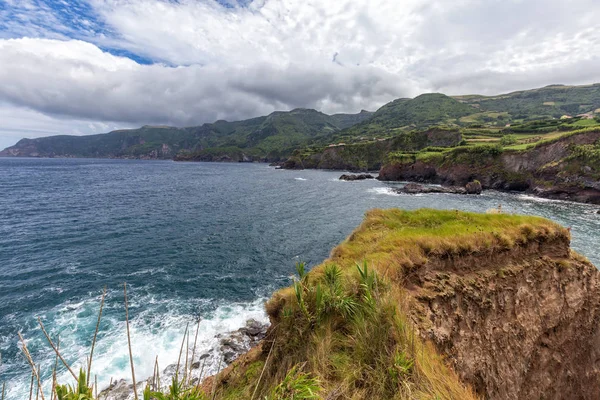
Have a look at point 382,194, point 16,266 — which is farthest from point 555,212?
point 16,266

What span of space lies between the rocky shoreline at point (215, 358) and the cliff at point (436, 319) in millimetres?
4083

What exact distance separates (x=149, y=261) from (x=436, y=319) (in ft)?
92.3

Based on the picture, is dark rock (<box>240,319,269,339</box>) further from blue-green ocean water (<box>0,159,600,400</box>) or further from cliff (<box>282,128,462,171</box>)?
cliff (<box>282,128,462,171</box>)

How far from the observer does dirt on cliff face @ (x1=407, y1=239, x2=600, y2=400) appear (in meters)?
10.8

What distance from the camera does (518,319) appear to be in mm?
12938

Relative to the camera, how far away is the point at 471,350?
1086cm

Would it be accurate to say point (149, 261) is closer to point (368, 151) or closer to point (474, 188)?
point (474, 188)

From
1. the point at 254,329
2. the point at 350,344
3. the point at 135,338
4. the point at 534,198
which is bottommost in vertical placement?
the point at 534,198

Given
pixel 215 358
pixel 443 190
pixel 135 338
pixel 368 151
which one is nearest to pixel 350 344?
pixel 215 358

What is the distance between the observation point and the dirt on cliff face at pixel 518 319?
10.8m

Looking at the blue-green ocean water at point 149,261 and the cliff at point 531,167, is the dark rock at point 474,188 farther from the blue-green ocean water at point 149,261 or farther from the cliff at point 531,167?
the blue-green ocean water at point 149,261

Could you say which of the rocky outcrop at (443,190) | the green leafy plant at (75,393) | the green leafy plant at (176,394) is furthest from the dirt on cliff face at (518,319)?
the rocky outcrop at (443,190)

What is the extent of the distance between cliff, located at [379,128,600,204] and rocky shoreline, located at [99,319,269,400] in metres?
76.1

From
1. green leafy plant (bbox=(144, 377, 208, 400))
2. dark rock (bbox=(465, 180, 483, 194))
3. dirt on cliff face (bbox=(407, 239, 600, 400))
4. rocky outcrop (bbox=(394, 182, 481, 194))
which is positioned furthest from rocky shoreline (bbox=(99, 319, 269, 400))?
dark rock (bbox=(465, 180, 483, 194))
